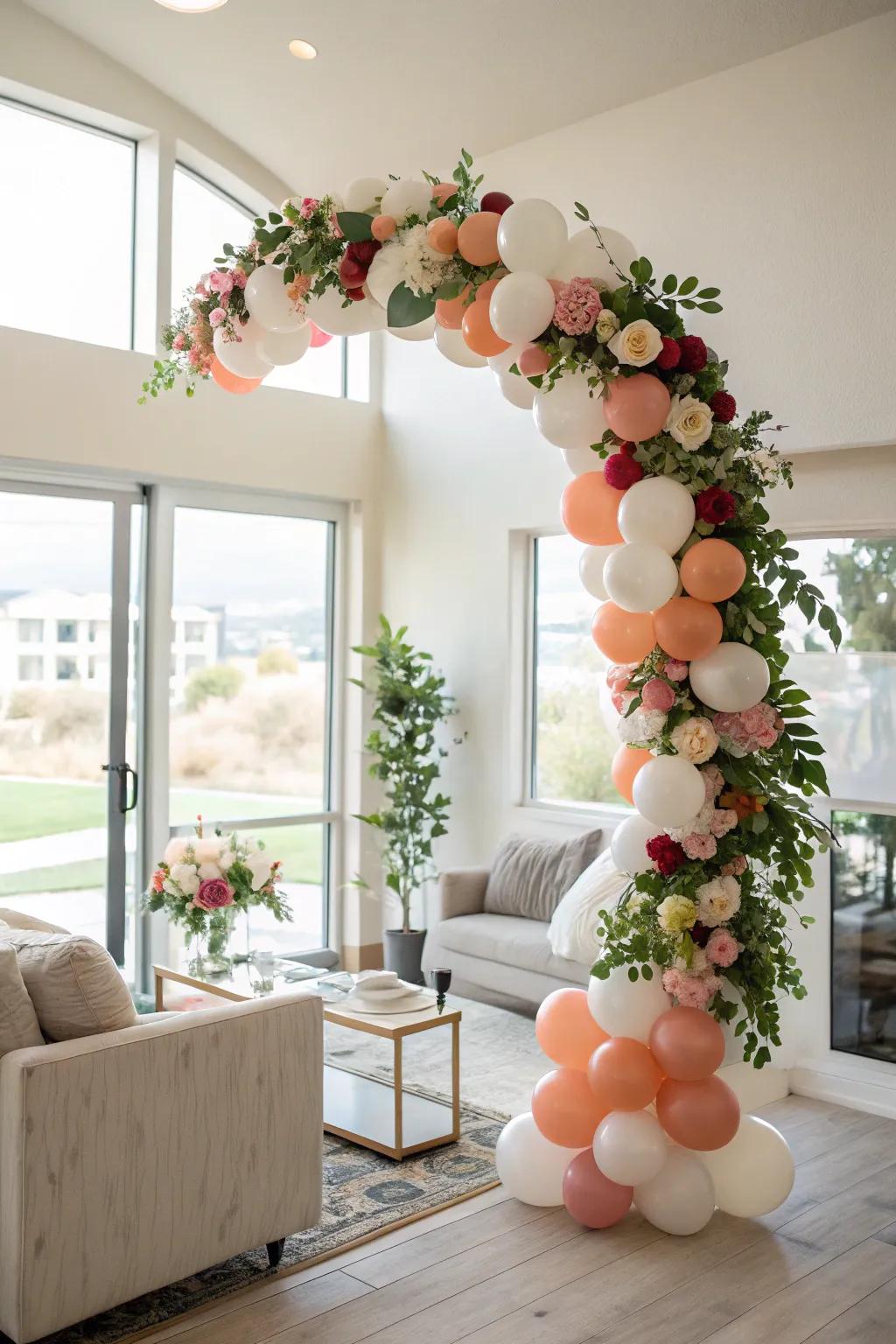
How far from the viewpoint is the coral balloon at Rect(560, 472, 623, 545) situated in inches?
140

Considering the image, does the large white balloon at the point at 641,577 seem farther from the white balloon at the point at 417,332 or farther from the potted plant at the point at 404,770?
the potted plant at the point at 404,770

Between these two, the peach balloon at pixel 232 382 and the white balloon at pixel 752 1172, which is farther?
the peach balloon at pixel 232 382

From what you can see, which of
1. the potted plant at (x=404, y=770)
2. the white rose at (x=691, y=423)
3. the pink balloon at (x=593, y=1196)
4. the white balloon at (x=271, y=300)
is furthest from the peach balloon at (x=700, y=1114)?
the potted plant at (x=404, y=770)

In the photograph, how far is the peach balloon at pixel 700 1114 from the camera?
3.31 m

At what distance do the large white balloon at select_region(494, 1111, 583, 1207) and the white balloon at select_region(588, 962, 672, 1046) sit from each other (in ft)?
1.39

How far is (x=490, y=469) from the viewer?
20.3 ft

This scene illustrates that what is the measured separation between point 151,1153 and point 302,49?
13.9 feet

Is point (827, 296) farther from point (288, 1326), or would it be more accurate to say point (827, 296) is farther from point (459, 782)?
point (288, 1326)

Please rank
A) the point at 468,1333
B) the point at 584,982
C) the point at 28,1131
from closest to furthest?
the point at 28,1131, the point at 468,1333, the point at 584,982

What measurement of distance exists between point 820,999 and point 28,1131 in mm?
3077

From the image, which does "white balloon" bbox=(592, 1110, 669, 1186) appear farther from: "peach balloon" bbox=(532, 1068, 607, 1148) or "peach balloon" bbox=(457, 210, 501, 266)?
"peach balloon" bbox=(457, 210, 501, 266)

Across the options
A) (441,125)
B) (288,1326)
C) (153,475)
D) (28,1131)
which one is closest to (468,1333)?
(288,1326)

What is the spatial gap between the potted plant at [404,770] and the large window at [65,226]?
6.52ft

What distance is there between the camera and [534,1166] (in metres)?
3.57
